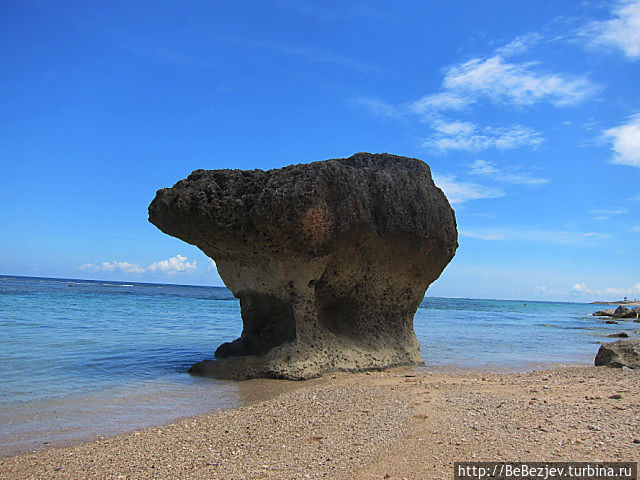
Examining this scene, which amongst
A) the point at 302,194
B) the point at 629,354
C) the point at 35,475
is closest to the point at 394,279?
the point at 302,194

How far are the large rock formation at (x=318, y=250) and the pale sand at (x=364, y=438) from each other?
1817 mm

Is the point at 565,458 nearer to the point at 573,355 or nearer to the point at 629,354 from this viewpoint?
the point at 629,354

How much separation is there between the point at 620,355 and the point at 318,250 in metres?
5.24

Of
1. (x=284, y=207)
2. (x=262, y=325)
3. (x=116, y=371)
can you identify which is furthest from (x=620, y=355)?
(x=116, y=371)

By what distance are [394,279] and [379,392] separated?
8.91 feet

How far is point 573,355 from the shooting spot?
1119cm

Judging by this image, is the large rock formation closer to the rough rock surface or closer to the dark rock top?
the dark rock top

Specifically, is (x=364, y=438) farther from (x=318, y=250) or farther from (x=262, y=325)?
(x=262, y=325)

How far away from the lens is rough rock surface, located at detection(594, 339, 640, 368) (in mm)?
7648

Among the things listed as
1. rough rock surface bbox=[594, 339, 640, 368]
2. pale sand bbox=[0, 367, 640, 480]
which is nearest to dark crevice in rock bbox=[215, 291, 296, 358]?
pale sand bbox=[0, 367, 640, 480]

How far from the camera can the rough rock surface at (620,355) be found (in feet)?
25.1

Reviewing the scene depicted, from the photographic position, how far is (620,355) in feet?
25.7

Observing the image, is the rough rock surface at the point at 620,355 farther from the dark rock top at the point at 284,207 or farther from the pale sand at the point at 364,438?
the dark rock top at the point at 284,207

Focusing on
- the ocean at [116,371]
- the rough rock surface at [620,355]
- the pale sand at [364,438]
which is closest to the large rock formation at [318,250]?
the ocean at [116,371]
